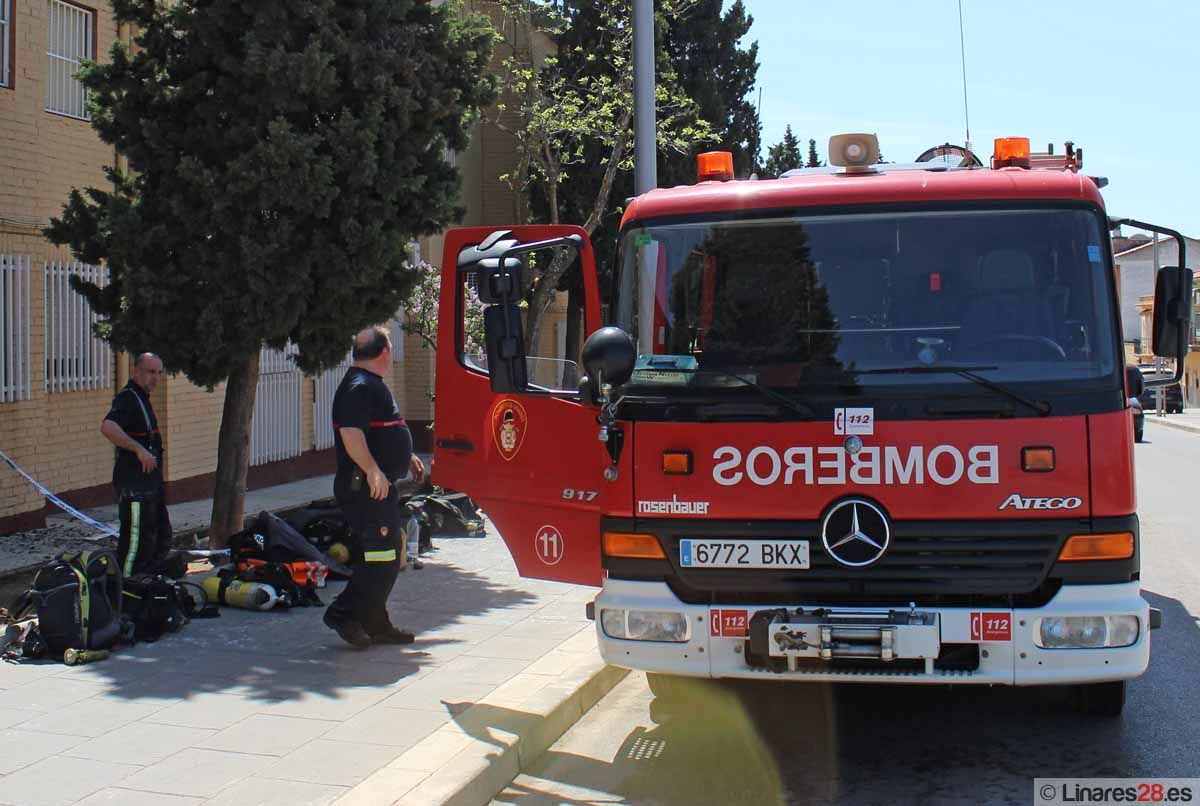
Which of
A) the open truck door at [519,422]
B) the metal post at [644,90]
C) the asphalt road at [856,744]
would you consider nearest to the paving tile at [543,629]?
the asphalt road at [856,744]

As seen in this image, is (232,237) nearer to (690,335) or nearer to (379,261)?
(379,261)

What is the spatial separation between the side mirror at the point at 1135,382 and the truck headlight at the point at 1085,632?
1.65 m

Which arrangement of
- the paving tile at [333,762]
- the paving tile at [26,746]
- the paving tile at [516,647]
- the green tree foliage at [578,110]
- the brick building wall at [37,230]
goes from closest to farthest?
the paving tile at [333,762] < the paving tile at [26,746] < the paving tile at [516,647] < the brick building wall at [37,230] < the green tree foliage at [578,110]

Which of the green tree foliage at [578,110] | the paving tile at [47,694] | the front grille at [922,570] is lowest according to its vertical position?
the paving tile at [47,694]

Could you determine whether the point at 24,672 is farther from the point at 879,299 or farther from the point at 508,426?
the point at 879,299

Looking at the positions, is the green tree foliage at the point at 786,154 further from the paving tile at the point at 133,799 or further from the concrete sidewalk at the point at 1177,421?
the paving tile at the point at 133,799

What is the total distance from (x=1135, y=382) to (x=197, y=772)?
4.89 meters

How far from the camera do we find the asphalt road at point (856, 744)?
16.7ft

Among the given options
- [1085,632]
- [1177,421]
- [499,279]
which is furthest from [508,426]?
[1177,421]

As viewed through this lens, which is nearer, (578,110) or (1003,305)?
(1003,305)

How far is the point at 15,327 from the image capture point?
10.4 meters

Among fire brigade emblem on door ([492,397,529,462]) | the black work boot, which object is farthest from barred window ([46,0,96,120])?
fire brigade emblem on door ([492,397,529,462])

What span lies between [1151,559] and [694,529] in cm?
724

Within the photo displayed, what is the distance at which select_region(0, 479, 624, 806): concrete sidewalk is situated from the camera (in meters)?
4.67
